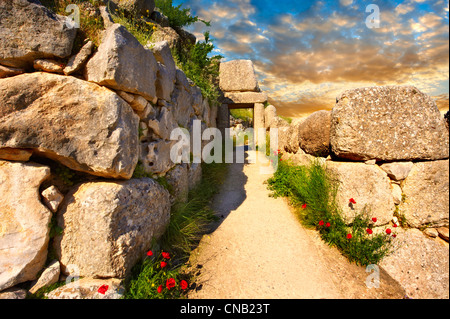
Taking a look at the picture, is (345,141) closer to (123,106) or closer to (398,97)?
(398,97)

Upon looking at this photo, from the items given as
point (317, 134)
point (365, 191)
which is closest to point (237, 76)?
point (317, 134)

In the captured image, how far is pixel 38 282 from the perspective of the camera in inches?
73.0

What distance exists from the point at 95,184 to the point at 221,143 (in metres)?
5.61

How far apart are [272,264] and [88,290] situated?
2.03m

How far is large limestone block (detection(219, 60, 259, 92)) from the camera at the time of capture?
26.7 feet

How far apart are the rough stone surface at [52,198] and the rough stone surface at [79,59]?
114cm

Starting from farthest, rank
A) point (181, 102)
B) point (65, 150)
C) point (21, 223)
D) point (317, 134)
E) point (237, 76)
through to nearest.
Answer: point (237, 76), point (181, 102), point (317, 134), point (65, 150), point (21, 223)

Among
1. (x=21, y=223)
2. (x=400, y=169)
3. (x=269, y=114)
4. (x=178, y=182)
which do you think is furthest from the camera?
(x=269, y=114)

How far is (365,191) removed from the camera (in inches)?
113

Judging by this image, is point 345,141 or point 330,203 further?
point 330,203

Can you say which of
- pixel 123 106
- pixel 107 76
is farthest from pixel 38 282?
pixel 107 76

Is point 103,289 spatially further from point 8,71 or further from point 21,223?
point 8,71

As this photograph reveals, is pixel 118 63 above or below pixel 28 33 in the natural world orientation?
below

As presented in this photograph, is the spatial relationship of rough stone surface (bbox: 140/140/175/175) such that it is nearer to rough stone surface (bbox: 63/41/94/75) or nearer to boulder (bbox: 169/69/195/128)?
boulder (bbox: 169/69/195/128)
